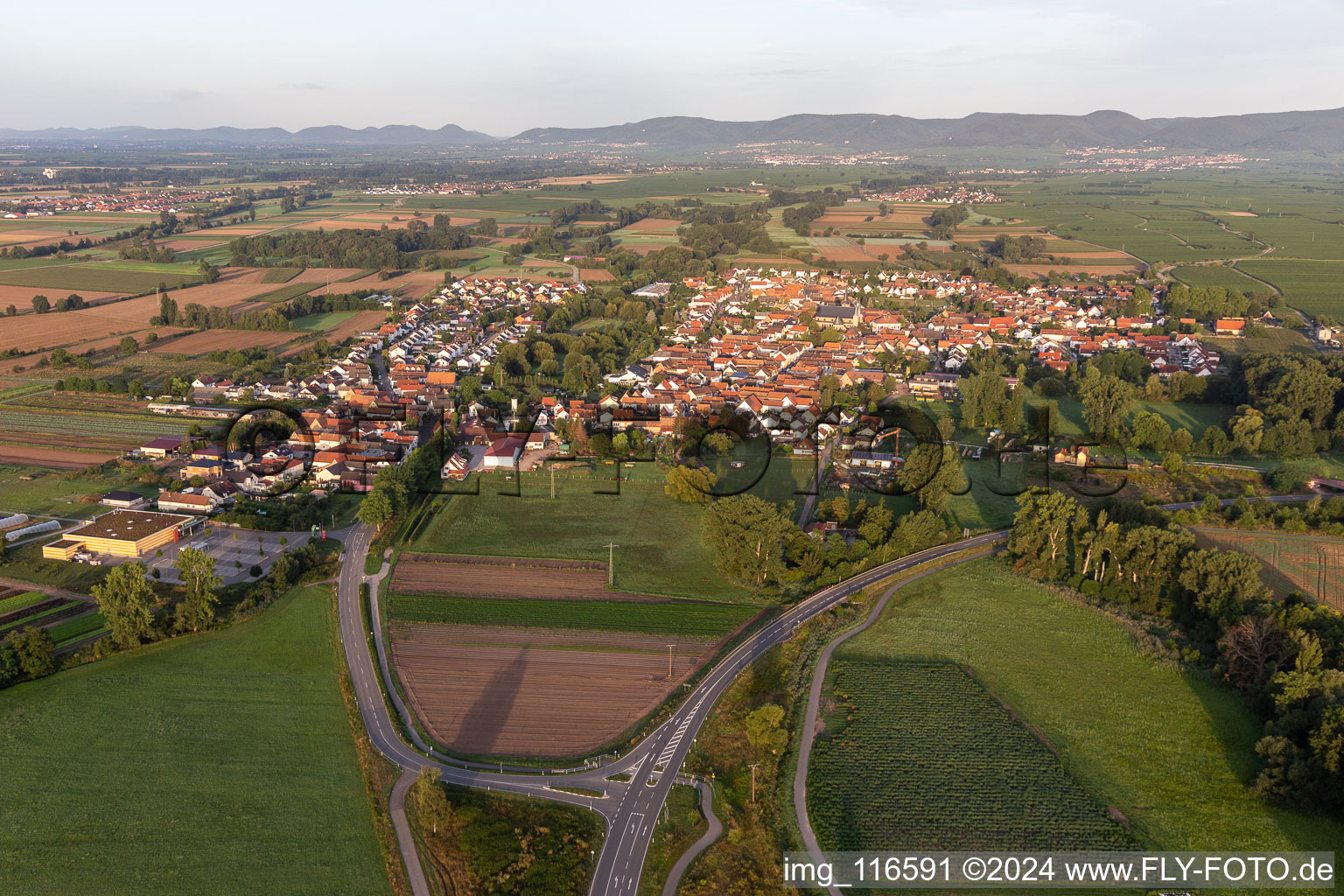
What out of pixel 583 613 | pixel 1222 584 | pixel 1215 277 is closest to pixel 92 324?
pixel 583 613

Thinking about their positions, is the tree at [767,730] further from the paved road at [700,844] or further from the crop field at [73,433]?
the crop field at [73,433]

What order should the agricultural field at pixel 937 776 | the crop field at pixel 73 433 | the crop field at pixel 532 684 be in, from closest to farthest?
the agricultural field at pixel 937 776 < the crop field at pixel 532 684 < the crop field at pixel 73 433

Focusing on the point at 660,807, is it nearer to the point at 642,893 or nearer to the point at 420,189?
the point at 642,893

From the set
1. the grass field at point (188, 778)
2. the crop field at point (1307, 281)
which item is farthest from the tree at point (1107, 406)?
the crop field at point (1307, 281)

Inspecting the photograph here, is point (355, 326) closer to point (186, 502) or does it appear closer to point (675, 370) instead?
point (675, 370)

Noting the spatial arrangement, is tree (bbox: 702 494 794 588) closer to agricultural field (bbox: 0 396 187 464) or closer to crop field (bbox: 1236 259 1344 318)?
agricultural field (bbox: 0 396 187 464)
